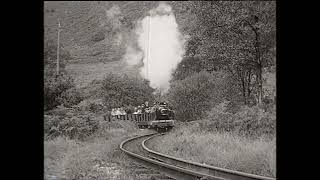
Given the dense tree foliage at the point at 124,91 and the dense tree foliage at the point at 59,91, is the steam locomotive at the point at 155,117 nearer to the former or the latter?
the dense tree foliage at the point at 124,91

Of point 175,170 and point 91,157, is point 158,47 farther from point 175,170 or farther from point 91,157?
point 91,157

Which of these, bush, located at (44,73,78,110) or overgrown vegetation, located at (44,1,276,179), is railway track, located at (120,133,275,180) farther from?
bush, located at (44,73,78,110)

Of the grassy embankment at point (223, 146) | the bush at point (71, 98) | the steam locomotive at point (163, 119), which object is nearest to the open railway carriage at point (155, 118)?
the steam locomotive at point (163, 119)

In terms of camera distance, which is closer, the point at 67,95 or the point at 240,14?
the point at 240,14
